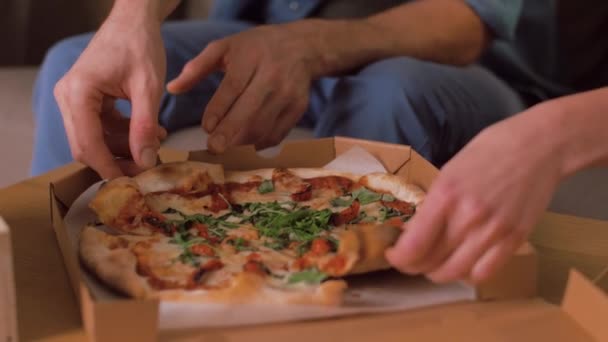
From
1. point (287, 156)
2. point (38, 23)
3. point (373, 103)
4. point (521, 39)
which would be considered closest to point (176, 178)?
point (287, 156)

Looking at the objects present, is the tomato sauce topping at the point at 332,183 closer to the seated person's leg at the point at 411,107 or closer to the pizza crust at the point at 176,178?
the pizza crust at the point at 176,178

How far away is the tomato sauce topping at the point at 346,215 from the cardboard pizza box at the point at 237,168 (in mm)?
96

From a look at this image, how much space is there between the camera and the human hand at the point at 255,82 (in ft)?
3.77

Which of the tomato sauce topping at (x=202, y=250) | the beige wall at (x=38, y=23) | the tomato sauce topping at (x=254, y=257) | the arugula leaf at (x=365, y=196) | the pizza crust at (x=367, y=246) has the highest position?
the pizza crust at (x=367, y=246)

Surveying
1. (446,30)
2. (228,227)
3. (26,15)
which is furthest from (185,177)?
(26,15)

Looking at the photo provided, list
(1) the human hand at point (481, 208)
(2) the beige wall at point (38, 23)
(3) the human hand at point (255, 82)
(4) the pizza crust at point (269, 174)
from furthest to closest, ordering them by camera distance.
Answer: (2) the beige wall at point (38, 23) → (3) the human hand at point (255, 82) → (4) the pizza crust at point (269, 174) → (1) the human hand at point (481, 208)

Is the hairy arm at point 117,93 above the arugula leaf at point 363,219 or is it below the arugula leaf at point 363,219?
above

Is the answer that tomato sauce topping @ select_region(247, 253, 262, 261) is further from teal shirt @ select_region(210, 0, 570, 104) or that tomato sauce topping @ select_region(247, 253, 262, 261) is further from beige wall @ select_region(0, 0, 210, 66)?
beige wall @ select_region(0, 0, 210, 66)

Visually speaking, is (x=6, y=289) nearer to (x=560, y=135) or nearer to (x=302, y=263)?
(x=302, y=263)

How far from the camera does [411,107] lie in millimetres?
1288

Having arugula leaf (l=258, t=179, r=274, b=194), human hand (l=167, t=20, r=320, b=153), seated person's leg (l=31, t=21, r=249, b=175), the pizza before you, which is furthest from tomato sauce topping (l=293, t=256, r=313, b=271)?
seated person's leg (l=31, t=21, r=249, b=175)

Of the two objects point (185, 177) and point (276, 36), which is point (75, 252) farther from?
point (276, 36)

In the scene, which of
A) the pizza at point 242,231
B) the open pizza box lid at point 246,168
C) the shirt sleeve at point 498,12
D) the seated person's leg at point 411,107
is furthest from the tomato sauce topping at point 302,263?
the shirt sleeve at point 498,12

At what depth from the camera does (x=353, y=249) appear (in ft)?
2.46
